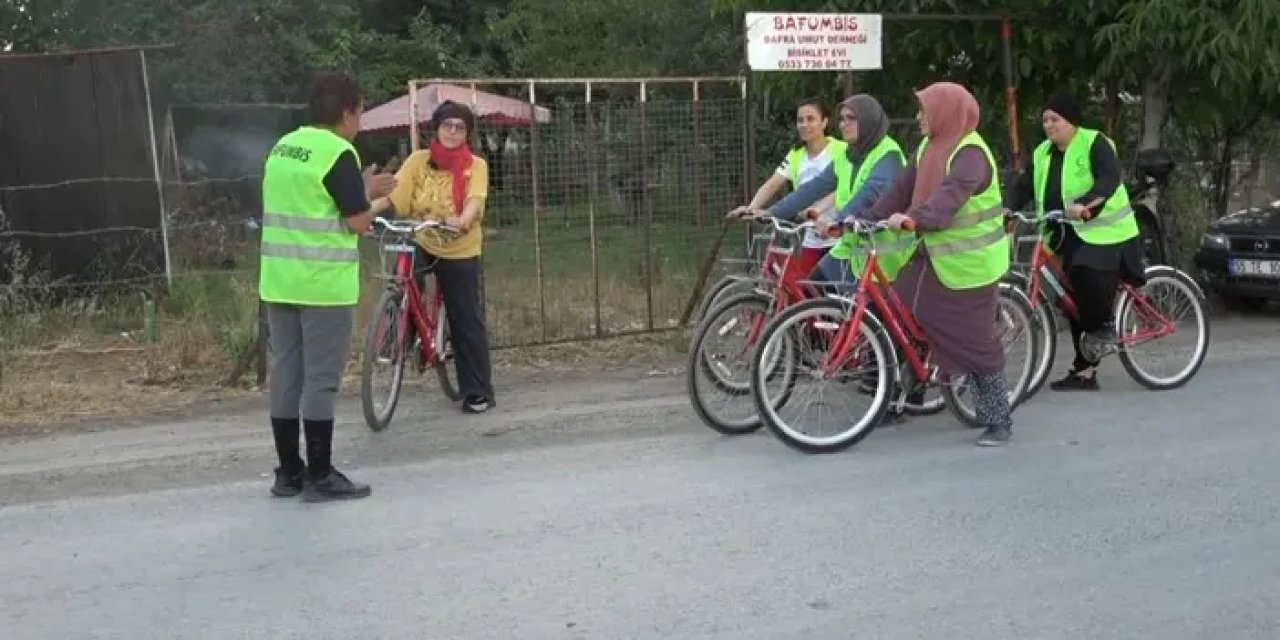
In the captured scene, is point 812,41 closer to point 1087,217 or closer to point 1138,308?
point 1087,217

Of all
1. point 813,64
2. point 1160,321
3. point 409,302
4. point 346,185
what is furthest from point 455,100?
point 1160,321

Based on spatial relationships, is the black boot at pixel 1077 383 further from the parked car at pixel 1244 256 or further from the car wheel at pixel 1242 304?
the car wheel at pixel 1242 304

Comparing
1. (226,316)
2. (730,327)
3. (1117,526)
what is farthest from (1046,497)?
(226,316)

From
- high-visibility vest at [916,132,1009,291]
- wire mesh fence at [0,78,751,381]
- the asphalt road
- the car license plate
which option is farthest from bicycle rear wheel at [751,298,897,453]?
the car license plate

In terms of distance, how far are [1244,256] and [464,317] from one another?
6606 millimetres

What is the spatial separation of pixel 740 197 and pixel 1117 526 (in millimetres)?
5427

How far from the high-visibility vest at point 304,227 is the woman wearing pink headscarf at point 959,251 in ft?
8.28

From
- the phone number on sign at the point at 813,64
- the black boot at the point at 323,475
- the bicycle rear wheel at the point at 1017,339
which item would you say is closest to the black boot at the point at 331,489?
the black boot at the point at 323,475

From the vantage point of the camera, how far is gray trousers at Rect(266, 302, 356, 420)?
570 centimetres

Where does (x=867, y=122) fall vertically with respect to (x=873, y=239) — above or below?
above

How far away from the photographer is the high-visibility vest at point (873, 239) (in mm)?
6590

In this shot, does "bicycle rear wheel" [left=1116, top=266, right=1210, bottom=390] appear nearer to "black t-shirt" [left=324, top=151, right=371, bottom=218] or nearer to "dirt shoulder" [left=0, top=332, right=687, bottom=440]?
"dirt shoulder" [left=0, top=332, right=687, bottom=440]

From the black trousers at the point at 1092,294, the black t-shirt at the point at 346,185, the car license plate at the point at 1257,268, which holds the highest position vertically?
the black t-shirt at the point at 346,185

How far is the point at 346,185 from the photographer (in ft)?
18.2
